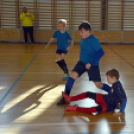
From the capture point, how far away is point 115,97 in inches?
115

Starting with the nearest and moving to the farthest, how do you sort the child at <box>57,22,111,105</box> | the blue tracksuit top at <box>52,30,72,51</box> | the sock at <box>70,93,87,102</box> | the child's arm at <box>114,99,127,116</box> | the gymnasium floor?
the gymnasium floor → the child's arm at <box>114,99,127,116</box> → the child at <box>57,22,111,105</box> → the sock at <box>70,93,87,102</box> → the blue tracksuit top at <box>52,30,72,51</box>

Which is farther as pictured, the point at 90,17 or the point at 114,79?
the point at 90,17

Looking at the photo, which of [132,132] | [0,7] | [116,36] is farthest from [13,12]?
[132,132]

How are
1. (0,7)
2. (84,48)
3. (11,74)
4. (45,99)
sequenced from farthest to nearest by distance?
(0,7)
(11,74)
(45,99)
(84,48)

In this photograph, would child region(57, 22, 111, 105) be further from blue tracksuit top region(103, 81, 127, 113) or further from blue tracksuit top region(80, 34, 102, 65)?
blue tracksuit top region(103, 81, 127, 113)

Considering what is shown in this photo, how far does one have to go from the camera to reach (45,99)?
348 centimetres

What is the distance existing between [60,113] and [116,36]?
337 inches

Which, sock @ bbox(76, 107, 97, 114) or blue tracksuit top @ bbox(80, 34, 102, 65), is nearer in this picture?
sock @ bbox(76, 107, 97, 114)

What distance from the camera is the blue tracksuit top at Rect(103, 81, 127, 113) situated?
111 inches

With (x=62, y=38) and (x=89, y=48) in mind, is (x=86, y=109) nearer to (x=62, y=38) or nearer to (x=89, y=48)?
(x=89, y=48)

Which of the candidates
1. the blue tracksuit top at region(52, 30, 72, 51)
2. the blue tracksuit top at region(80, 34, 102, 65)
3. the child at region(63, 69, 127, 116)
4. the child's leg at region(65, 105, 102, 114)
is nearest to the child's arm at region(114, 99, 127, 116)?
the child at region(63, 69, 127, 116)

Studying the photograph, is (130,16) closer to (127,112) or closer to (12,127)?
(127,112)

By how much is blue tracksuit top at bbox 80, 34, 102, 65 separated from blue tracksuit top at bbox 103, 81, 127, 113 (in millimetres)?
474

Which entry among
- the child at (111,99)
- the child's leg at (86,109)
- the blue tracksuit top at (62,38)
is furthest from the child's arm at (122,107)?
the blue tracksuit top at (62,38)
